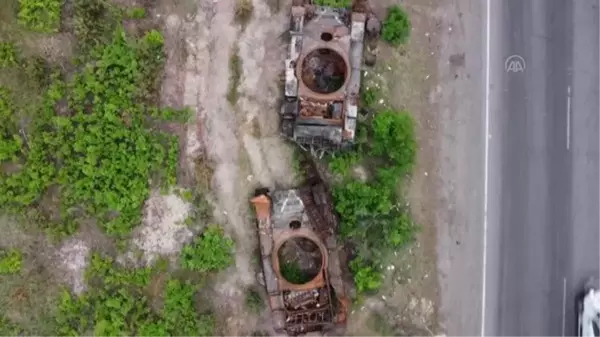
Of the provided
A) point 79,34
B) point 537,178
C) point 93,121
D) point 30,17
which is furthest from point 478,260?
point 30,17

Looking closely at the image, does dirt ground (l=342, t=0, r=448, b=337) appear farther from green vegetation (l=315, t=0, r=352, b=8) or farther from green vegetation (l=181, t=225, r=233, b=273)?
green vegetation (l=181, t=225, r=233, b=273)

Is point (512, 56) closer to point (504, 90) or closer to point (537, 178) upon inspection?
point (504, 90)

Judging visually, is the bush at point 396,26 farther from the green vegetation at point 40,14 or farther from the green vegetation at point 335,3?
the green vegetation at point 40,14

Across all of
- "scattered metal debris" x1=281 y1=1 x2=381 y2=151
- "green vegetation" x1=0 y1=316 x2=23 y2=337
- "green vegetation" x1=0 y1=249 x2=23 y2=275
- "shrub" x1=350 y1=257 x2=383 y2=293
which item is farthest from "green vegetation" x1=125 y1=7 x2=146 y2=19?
"green vegetation" x1=0 y1=316 x2=23 y2=337

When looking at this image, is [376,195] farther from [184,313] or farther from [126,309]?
[126,309]

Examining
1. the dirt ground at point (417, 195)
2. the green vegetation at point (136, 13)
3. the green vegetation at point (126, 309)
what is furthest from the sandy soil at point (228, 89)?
the dirt ground at point (417, 195)

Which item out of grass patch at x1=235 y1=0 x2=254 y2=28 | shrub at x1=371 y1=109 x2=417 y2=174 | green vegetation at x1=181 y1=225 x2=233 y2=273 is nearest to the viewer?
shrub at x1=371 y1=109 x2=417 y2=174

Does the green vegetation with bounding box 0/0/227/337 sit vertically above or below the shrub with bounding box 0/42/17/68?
below
